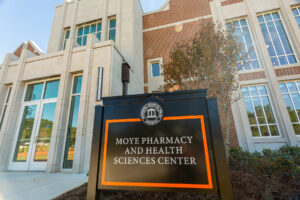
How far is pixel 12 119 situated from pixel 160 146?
29.7 feet

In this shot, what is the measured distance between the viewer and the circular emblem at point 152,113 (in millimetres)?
1680

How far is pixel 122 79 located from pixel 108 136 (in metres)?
5.93

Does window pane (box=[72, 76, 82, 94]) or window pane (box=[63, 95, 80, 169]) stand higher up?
Result: window pane (box=[72, 76, 82, 94])

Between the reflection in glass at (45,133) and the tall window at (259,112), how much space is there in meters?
11.1

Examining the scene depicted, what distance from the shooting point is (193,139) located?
1549 millimetres

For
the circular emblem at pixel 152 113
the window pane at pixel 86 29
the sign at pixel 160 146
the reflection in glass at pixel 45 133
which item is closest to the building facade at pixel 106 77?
the reflection in glass at pixel 45 133

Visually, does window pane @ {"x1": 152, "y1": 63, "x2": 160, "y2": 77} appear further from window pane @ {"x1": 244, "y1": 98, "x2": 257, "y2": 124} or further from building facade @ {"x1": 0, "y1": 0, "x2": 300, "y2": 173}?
window pane @ {"x1": 244, "y1": 98, "x2": 257, "y2": 124}

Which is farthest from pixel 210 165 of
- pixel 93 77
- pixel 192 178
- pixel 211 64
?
pixel 93 77

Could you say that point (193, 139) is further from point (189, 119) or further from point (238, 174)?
point (238, 174)

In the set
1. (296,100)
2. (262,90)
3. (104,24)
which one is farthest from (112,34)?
(296,100)

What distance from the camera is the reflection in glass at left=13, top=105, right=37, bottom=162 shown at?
6.52 metres

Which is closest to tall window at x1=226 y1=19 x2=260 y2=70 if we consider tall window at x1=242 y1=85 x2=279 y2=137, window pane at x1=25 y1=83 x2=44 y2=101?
tall window at x1=242 y1=85 x2=279 y2=137

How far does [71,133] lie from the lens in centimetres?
627

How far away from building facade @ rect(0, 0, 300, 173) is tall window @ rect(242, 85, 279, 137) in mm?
50
